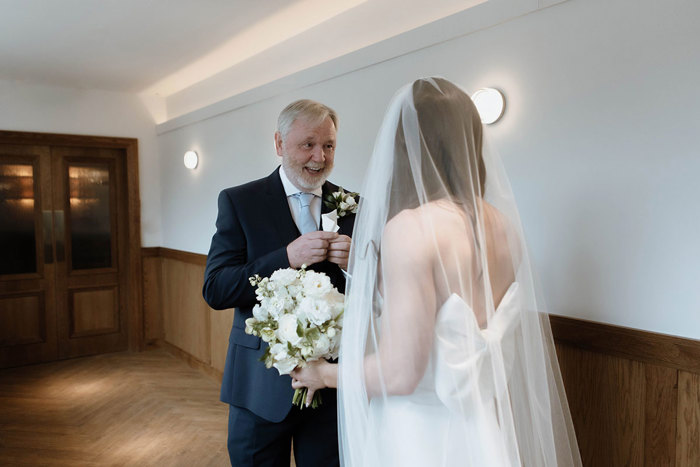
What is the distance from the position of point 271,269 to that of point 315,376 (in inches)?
15.9

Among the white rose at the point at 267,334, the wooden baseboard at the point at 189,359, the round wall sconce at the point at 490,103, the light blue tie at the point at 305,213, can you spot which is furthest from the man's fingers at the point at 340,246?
the wooden baseboard at the point at 189,359

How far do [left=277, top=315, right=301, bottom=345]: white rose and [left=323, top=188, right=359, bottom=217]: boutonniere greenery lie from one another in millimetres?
560

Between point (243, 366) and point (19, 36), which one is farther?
point (19, 36)

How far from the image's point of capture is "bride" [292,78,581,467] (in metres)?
1.21

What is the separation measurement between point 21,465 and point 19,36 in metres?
2.92

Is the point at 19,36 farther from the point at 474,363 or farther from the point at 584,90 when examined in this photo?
the point at 474,363

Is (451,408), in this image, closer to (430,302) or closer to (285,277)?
(430,302)

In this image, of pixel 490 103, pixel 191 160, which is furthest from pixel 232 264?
pixel 191 160

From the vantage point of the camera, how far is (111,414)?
4051 mm

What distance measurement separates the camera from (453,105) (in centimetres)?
126

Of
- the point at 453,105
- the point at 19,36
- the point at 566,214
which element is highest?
the point at 19,36

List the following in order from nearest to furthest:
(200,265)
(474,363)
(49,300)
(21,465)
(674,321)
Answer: (474,363) → (674,321) → (21,465) → (200,265) → (49,300)

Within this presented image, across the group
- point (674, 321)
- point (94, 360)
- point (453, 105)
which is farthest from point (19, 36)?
point (674, 321)

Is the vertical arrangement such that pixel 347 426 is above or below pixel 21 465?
above
